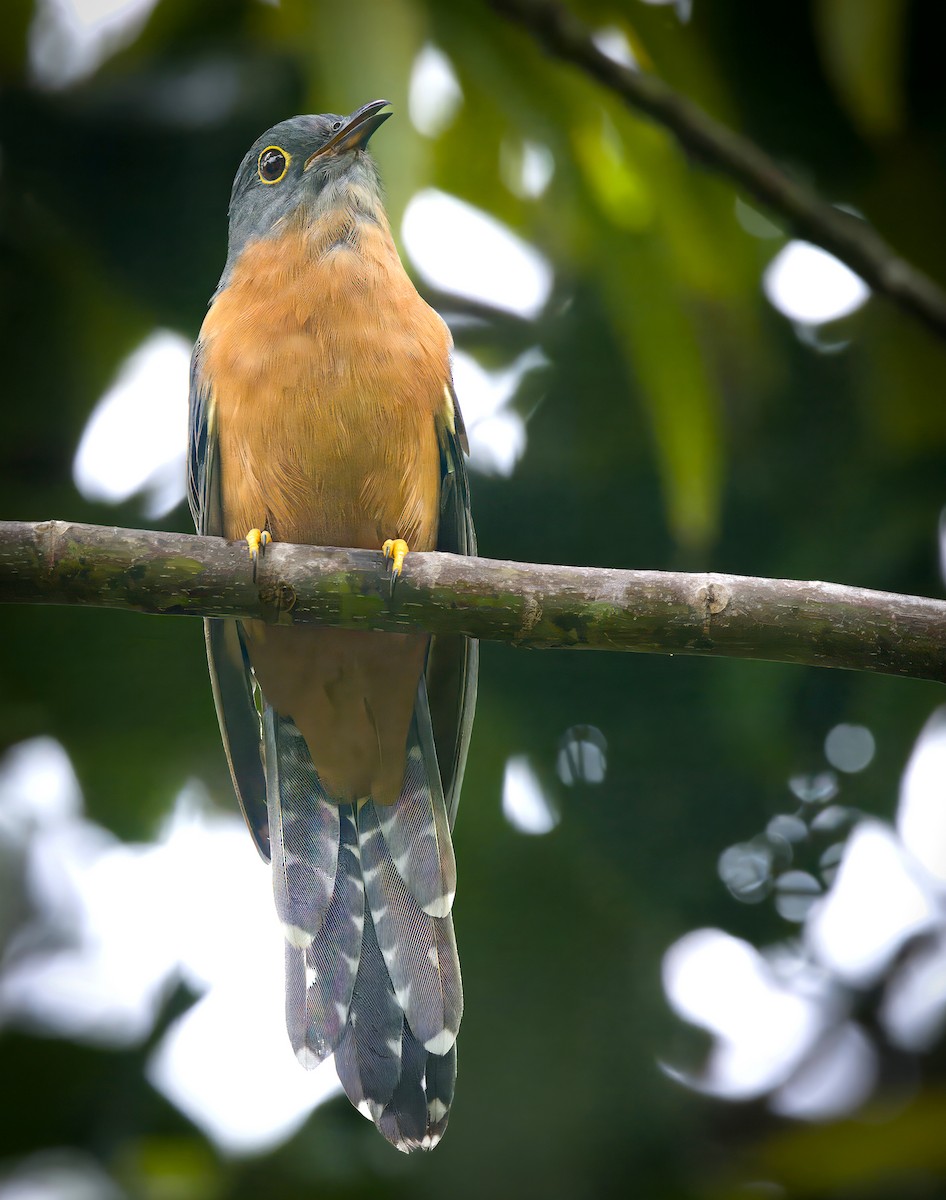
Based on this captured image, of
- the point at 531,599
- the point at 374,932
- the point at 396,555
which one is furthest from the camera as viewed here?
the point at 374,932

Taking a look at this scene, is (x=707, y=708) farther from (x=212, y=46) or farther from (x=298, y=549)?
(x=212, y=46)

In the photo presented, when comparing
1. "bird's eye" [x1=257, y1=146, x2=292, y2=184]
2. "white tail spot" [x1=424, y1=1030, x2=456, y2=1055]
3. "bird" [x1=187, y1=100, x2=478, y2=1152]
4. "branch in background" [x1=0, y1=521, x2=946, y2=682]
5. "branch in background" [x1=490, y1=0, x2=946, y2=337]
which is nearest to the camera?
"branch in background" [x1=0, y1=521, x2=946, y2=682]

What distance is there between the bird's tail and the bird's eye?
1.69m

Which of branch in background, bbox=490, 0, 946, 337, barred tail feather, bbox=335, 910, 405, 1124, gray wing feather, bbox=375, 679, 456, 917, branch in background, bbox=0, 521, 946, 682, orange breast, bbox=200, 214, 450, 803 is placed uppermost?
branch in background, bbox=490, 0, 946, 337

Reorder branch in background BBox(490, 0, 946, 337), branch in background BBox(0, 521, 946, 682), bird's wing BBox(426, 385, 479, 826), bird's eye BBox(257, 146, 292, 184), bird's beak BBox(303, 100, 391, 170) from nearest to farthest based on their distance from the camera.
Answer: branch in background BBox(0, 521, 946, 682) → branch in background BBox(490, 0, 946, 337) → bird's beak BBox(303, 100, 391, 170) → bird's wing BBox(426, 385, 479, 826) → bird's eye BBox(257, 146, 292, 184)

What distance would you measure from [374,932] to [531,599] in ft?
4.30

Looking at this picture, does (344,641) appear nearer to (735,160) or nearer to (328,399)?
(328,399)

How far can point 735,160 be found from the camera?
2.98 metres

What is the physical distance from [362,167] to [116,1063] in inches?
127

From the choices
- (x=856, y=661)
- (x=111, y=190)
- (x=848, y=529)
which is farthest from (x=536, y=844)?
(x=111, y=190)

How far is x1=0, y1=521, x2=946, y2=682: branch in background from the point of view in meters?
2.45

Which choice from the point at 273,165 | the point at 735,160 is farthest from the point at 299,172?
the point at 735,160

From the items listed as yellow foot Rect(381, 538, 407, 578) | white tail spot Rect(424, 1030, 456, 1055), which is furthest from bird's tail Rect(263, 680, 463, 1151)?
yellow foot Rect(381, 538, 407, 578)

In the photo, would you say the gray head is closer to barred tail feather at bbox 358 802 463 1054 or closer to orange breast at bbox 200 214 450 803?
orange breast at bbox 200 214 450 803
